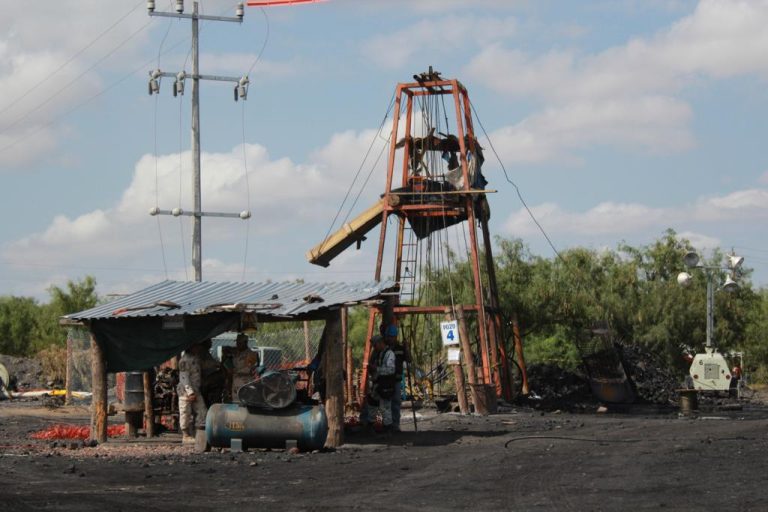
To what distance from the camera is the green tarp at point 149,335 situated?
75.2 feet

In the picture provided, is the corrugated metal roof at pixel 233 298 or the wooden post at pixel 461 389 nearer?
the corrugated metal roof at pixel 233 298

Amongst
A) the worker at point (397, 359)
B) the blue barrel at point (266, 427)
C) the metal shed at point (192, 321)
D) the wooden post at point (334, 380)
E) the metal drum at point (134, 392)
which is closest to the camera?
the blue barrel at point (266, 427)

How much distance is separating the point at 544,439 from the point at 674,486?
764 cm

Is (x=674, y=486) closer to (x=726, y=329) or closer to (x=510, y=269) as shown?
(x=510, y=269)

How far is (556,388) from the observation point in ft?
126

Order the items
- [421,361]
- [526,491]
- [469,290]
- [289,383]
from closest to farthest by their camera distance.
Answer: [526,491]
[289,383]
[421,361]
[469,290]

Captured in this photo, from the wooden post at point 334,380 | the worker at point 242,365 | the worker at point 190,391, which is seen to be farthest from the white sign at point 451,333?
the worker at point 190,391

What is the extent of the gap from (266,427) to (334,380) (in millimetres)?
1968

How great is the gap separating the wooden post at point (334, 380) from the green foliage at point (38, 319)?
5407 cm

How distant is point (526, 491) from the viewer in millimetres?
14430

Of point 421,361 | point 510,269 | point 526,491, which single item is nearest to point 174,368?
point 421,361

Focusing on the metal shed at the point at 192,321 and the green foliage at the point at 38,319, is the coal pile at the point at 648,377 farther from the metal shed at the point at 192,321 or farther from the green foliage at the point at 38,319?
the green foliage at the point at 38,319

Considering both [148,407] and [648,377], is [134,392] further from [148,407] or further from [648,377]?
[648,377]

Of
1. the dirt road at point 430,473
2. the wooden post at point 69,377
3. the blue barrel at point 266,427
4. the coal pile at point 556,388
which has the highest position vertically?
the wooden post at point 69,377
